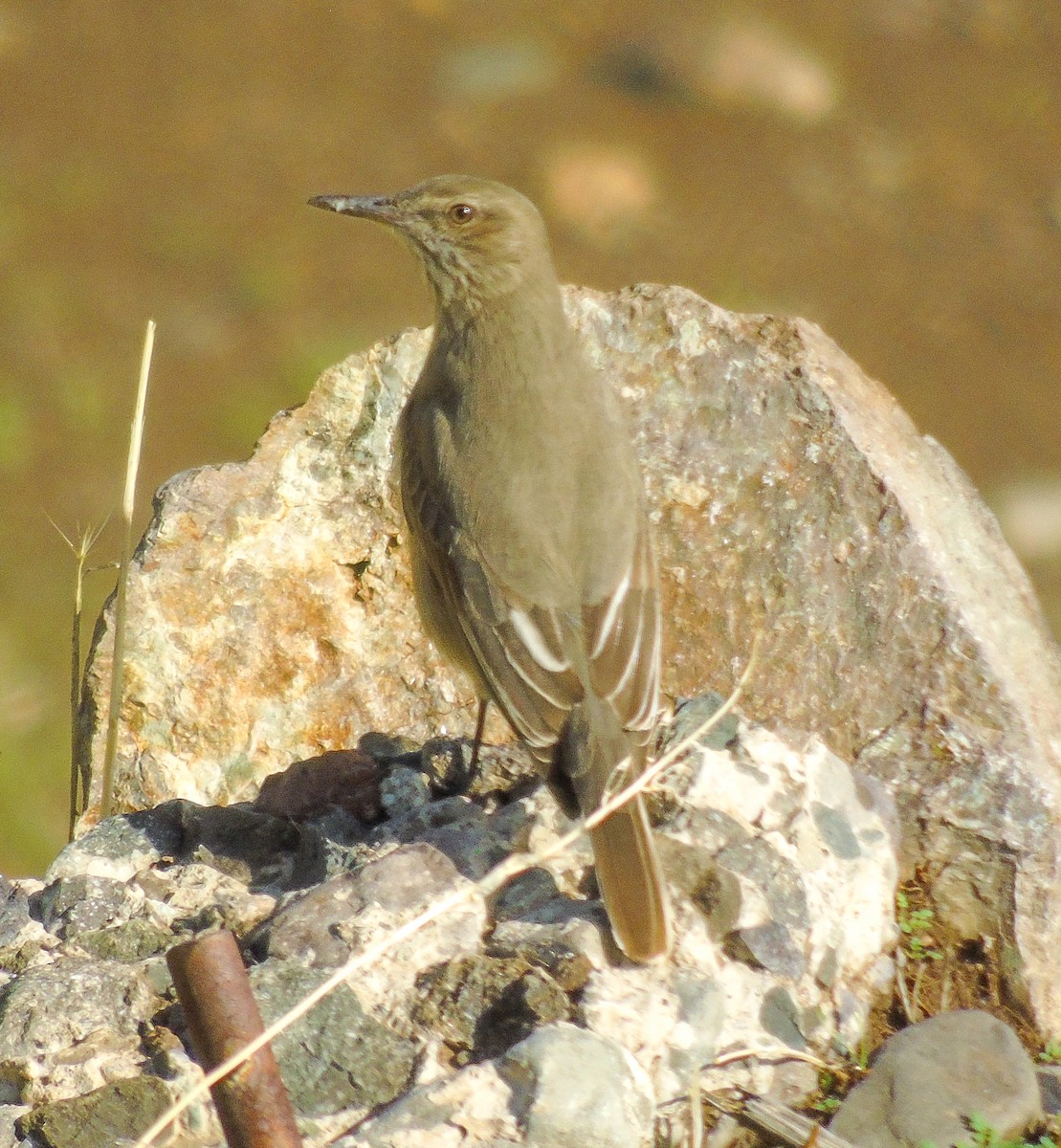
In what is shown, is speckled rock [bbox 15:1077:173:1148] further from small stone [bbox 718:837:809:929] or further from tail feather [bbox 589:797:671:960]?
small stone [bbox 718:837:809:929]

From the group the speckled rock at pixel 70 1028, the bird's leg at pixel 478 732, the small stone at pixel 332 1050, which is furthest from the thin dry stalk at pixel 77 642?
the small stone at pixel 332 1050

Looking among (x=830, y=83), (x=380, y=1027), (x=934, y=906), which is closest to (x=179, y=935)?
(x=380, y=1027)

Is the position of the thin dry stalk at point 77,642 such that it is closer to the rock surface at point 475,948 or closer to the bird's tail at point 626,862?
the rock surface at point 475,948

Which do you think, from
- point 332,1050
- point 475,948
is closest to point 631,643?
point 475,948

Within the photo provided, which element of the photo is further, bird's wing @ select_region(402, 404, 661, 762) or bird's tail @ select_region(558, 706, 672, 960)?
bird's wing @ select_region(402, 404, 661, 762)

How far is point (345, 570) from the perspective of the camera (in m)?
5.46

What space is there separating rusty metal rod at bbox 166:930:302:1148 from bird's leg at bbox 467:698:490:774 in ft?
6.08

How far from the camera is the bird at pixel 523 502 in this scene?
4.66m

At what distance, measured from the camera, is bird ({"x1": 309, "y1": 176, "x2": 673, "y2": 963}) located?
4660 mm

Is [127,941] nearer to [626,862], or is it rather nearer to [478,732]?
[626,862]

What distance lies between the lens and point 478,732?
5.10m

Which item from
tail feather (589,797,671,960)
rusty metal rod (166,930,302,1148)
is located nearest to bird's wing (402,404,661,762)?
tail feather (589,797,671,960)

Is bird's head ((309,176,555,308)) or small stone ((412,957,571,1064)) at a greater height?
bird's head ((309,176,555,308))

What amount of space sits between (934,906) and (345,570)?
75.7 inches
